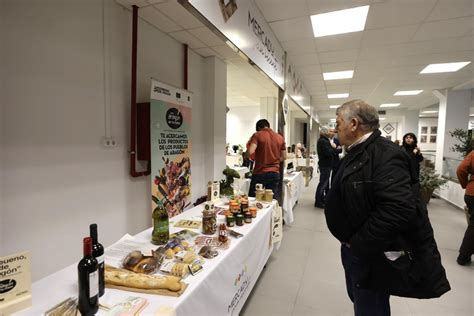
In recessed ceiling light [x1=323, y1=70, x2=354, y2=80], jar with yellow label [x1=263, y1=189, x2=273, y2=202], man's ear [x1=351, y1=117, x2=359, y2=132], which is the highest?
recessed ceiling light [x1=323, y1=70, x2=354, y2=80]

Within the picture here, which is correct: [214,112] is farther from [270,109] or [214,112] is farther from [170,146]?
[270,109]

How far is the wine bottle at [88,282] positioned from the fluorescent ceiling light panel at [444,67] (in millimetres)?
6194

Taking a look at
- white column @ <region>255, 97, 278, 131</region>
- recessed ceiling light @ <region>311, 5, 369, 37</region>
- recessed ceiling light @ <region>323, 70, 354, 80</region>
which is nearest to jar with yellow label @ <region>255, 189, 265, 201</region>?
recessed ceiling light @ <region>311, 5, 369, 37</region>

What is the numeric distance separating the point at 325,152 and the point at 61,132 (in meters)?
4.12

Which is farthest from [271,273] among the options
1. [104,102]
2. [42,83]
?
[42,83]

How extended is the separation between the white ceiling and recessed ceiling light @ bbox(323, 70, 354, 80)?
117mm

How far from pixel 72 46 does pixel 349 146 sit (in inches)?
79.8

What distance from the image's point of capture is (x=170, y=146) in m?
2.62

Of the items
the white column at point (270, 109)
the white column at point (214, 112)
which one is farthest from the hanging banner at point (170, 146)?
the white column at point (270, 109)

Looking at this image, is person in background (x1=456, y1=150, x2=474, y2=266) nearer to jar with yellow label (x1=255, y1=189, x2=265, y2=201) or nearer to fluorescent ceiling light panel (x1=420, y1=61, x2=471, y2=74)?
jar with yellow label (x1=255, y1=189, x2=265, y2=201)

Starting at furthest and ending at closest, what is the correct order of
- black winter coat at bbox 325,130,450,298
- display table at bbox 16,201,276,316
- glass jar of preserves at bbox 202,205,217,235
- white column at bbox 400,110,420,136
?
white column at bbox 400,110,420,136, glass jar of preserves at bbox 202,205,217,235, black winter coat at bbox 325,130,450,298, display table at bbox 16,201,276,316

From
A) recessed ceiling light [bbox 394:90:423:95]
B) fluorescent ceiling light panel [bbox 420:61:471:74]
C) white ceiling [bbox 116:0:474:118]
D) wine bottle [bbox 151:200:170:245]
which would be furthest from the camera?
recessed ceiling light [bbox 394:90:423:95]

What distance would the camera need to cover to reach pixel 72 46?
68.4 inches

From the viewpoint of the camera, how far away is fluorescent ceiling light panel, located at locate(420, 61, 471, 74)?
15.2ft
